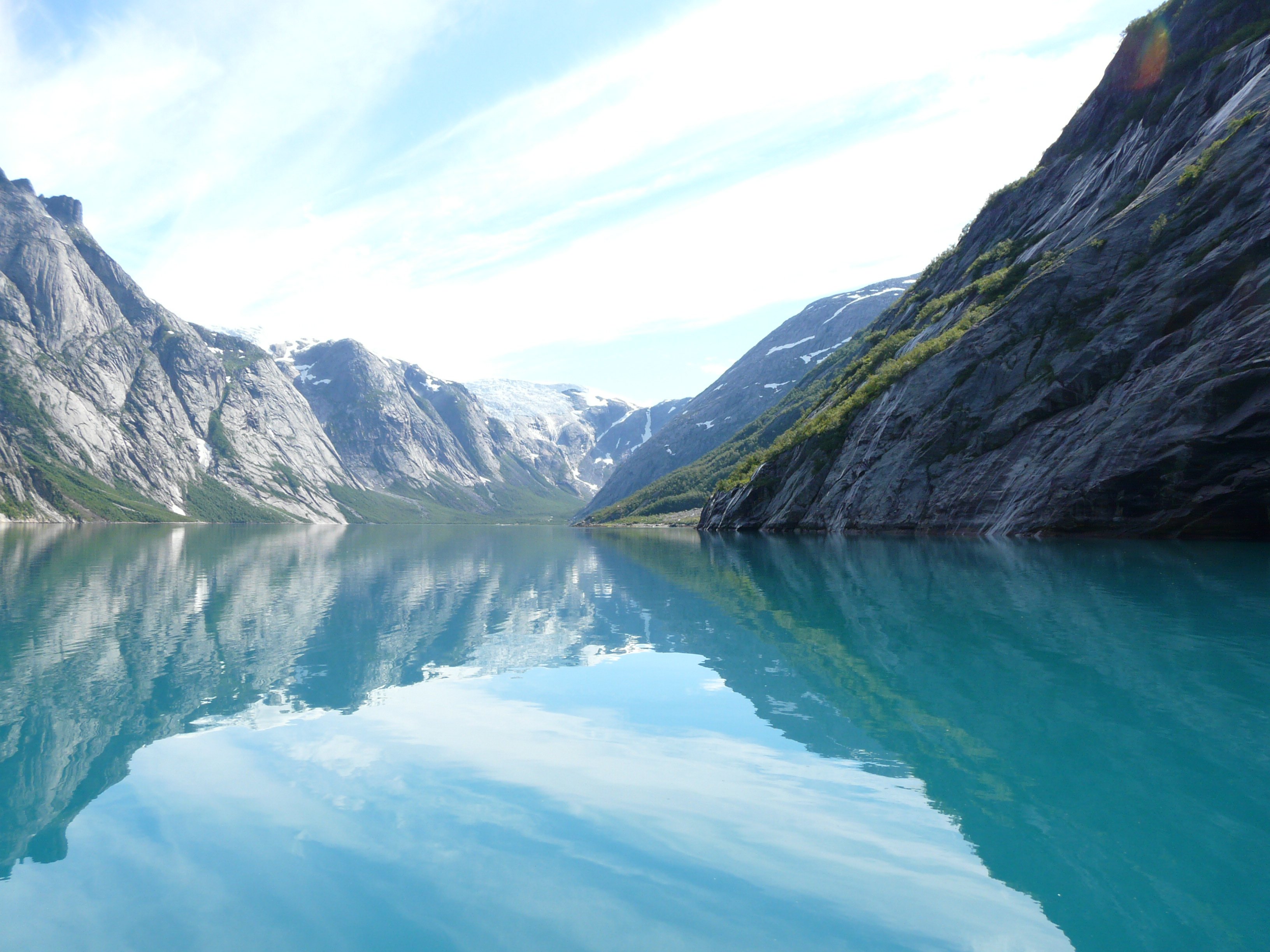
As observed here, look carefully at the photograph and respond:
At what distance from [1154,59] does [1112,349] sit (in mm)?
53116

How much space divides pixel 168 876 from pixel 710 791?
26.2ft

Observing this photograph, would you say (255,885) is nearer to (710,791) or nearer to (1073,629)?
(710,791)

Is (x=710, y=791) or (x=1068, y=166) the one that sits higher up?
(x=1068, y=166)

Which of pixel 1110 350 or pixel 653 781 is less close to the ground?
pixel 1110 350

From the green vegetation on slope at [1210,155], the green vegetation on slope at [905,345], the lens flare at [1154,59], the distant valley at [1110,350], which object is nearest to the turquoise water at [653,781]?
the distant valley at [1110,350]

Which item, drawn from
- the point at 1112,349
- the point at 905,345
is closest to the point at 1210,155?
the point at 1112,349

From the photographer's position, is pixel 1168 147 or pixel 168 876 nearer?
pixel 168 876

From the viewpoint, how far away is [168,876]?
929cm

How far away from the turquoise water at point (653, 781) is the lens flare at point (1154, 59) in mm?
86574

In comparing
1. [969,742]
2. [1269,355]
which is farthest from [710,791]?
[1269,355]

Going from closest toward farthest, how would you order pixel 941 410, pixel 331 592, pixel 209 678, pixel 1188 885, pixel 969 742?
1. pixel 1188 885
2. pixel 969 742
3. pixel 209 678
4. pixel 331 592
5. pixel 941 410

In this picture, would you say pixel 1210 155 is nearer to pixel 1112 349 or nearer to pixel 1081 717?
pixel 1112 349

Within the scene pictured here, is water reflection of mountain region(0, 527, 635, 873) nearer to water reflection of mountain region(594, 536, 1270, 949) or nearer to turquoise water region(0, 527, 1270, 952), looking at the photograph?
turquoise water region(0, 527, 1270, 952)

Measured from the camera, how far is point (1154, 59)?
8531 cm
